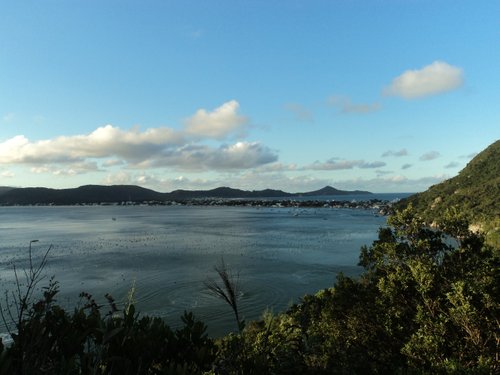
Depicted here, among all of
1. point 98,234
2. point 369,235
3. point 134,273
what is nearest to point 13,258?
point 134,273

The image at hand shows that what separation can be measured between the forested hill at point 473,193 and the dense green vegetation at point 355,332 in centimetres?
6543

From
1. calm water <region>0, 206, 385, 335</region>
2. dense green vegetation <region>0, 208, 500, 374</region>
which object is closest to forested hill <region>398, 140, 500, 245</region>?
calm water <region>0, 206, 385, 335</region>

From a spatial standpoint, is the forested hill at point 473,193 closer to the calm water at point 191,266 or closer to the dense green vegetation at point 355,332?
the calm water at point 191,266

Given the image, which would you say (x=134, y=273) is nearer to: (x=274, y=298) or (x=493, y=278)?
(x=274, y=298)

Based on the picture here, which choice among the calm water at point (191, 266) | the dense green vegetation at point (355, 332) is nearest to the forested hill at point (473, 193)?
the calm water at point (191, 266)

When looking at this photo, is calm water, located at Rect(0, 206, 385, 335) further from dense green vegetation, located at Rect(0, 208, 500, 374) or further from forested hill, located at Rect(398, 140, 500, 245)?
forested hill, located at Rect(398, 140, 500, 245)

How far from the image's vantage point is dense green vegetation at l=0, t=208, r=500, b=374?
17.9ft

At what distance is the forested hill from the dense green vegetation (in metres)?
65.4

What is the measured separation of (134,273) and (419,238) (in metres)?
49.8

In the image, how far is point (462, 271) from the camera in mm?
13695

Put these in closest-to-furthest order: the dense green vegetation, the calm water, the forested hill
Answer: the dense green vegetation
the calm water
the forested hill

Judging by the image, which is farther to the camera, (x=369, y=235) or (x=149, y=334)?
(x=369, y=235)

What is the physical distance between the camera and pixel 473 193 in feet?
361

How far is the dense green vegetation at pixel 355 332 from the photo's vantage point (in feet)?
17.9
